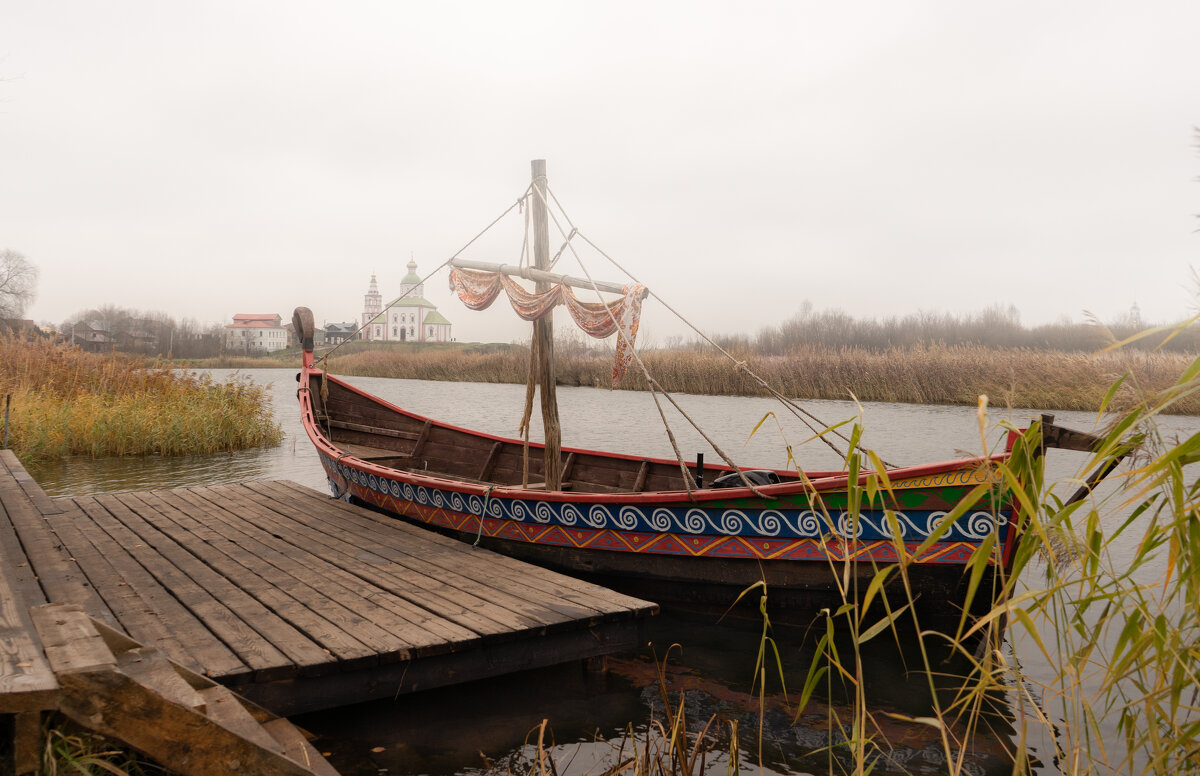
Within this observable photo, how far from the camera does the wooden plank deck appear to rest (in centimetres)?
347

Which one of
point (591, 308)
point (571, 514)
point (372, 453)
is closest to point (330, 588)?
point (571, 514)

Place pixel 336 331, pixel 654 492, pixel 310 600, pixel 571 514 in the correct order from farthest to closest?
1. pixel 336 331
2. pixel 571 514
3. pixel 654 492
4. pixel 310 600

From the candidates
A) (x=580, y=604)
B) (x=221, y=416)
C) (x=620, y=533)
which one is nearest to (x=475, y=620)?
(x=580, y=604)

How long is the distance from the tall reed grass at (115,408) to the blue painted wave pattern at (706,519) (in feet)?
25.9

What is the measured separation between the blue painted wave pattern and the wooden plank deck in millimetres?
353

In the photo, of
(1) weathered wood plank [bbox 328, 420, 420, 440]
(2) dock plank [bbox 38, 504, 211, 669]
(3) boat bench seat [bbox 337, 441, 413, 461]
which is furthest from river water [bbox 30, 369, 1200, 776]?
(1) weathered wood plank [bbox 328, 420, 420, 440]

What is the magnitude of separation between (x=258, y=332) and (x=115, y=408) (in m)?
113

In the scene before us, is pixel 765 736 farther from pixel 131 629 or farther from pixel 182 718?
pixel 131 629

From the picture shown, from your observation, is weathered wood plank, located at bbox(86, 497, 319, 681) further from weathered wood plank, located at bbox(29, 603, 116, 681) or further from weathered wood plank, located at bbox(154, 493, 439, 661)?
weathered wood plank, located at bbox(29, 603, 116, 681)

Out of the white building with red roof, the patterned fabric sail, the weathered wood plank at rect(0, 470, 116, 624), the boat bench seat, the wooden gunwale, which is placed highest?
the white building with red roof

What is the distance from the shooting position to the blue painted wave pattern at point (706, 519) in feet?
14.1

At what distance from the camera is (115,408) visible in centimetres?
1176

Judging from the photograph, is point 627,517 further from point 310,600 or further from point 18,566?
point 18,566

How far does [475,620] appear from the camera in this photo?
394cm
